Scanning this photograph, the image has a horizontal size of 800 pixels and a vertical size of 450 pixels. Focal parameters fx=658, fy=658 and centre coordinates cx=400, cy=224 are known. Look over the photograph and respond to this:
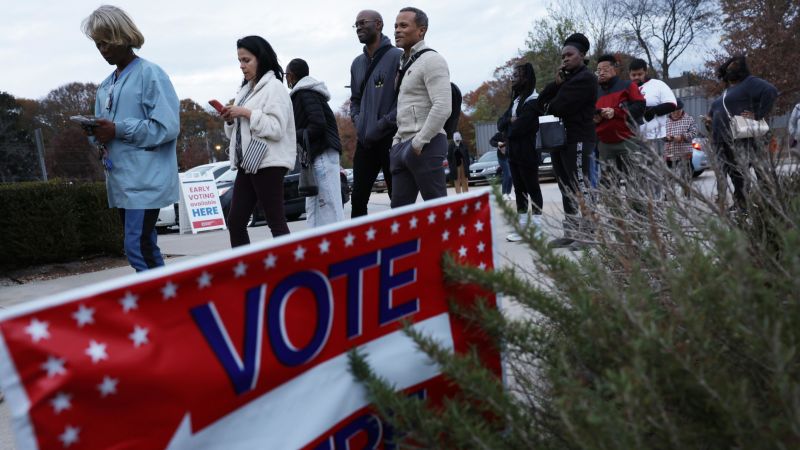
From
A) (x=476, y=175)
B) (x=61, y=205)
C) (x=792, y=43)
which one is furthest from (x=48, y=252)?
(x=792, y=43)

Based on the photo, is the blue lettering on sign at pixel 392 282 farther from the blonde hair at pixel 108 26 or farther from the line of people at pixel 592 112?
the line of people at pixel 592 112

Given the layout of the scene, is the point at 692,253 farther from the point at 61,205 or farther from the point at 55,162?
the point at 55,162

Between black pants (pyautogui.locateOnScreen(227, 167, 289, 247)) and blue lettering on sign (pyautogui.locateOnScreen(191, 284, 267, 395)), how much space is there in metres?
2.99

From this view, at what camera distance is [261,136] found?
14.1ft

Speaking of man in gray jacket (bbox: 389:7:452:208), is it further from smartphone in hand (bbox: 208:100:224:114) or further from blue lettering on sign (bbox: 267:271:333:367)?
blue lettering on sign (bbox: 267:271:333:367)

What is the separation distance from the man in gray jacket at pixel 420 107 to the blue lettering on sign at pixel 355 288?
2.70 meters

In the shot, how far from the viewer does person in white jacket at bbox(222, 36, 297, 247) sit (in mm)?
4312

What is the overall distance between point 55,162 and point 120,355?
6758cm

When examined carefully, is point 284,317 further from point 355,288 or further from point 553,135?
point 553,135

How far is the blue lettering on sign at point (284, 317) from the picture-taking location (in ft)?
4.95

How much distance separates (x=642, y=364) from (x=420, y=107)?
11.4 feet

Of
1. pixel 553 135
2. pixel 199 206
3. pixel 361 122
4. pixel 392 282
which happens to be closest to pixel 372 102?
pixel 361 122

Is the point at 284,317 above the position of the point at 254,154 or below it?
below

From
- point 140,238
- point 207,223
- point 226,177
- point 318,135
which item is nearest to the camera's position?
point 140,238
